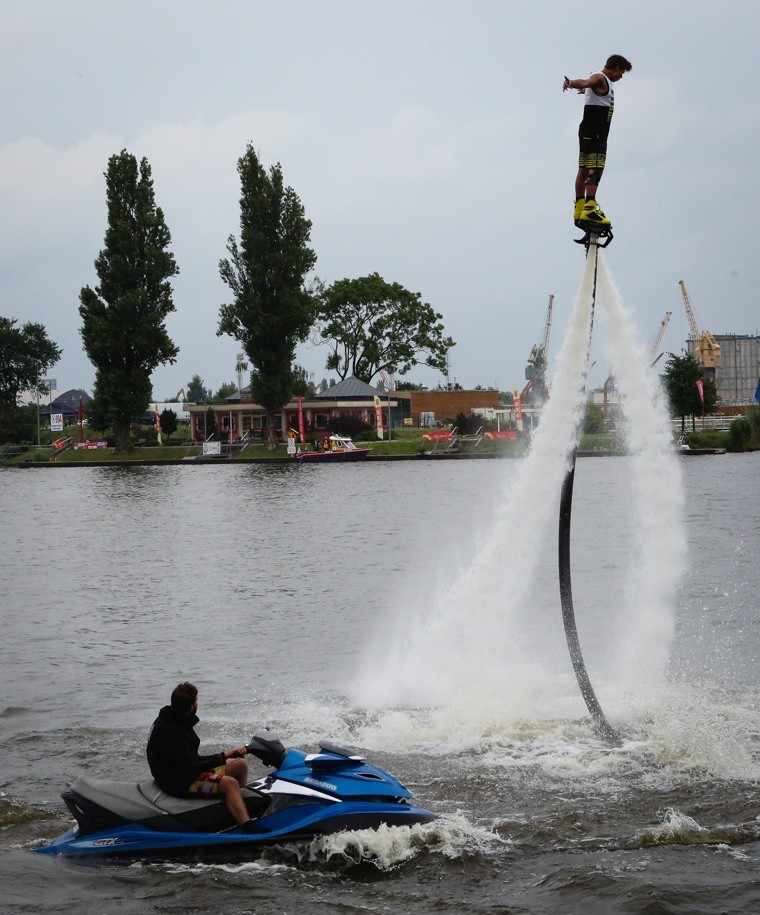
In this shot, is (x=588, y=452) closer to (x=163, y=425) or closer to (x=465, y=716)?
(x=163, y=425)

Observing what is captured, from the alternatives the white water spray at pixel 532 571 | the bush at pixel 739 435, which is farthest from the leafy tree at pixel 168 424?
the white water spray at pixel 532 571

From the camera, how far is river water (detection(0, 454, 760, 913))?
9797 millimetres

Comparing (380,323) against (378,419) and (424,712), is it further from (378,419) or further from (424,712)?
(424,712)

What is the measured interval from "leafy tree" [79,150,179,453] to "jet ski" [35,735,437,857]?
8291cm

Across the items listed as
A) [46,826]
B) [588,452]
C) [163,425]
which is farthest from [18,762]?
[163,425]

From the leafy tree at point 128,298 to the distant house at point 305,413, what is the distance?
14925 millimetres

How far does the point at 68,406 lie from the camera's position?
153500 mm

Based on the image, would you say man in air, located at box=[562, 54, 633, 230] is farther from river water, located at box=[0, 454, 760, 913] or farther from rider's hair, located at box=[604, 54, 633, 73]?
river water, located at box=[0, 454, 760, 913]

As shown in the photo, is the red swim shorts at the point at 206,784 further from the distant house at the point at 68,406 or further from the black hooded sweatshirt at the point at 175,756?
the distant house at the point at 68,406

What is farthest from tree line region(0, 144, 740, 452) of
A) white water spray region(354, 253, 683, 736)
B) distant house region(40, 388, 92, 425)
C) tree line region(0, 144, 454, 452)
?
white water spray region(354, 253, 683, 736)

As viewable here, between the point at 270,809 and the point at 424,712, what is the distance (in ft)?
17.8

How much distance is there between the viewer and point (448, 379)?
130 metres

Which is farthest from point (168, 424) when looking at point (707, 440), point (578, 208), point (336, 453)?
point (578, 208)

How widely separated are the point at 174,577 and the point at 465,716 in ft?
59.9
